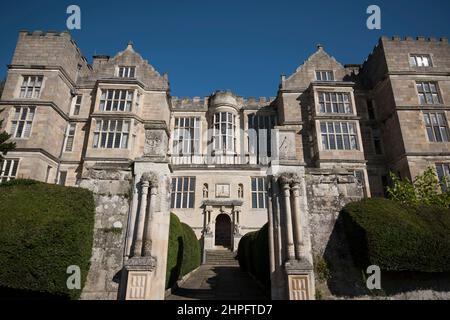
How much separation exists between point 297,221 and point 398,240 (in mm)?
2117

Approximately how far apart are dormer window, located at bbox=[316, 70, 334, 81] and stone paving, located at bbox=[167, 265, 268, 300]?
1799 cm

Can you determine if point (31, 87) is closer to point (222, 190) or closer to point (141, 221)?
point (222, 190)

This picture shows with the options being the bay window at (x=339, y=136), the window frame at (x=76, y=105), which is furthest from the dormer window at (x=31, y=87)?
the bay window at (x=339, y=136)

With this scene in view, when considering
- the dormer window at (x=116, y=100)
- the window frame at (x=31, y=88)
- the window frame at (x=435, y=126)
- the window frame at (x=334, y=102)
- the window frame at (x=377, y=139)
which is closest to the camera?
the window frame at (x=435, y=126)

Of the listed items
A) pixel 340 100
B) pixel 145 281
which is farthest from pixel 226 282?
pixel 340 100

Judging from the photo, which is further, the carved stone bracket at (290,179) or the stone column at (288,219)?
the carved stone bracket at (290,179)

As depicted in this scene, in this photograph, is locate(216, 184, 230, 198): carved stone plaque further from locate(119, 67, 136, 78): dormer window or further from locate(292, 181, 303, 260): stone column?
locate(292, 181, 303, 260): stone column

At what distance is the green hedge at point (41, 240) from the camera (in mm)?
5000

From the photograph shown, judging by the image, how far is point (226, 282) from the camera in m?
9.98

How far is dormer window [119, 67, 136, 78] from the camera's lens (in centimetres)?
2184

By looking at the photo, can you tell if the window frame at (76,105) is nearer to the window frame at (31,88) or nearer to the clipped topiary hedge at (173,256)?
the window frame at (31,88)

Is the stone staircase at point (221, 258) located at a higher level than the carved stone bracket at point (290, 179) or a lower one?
lower

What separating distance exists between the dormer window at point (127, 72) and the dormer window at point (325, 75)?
15828mm
